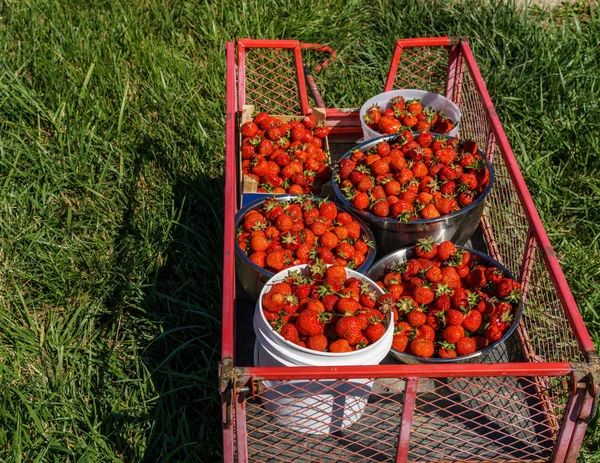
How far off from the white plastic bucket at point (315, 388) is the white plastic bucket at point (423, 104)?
1.36 m

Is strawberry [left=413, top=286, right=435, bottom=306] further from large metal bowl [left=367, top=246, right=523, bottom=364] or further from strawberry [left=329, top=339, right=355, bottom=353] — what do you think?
strawberry [left=329, top=339, right=355, bottom=353]

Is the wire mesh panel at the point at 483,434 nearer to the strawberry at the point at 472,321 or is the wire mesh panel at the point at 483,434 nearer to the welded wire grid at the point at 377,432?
the welded wire grid at the point at 377,432

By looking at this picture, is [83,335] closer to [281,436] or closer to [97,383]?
[97,383]

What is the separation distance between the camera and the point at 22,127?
14.8ft

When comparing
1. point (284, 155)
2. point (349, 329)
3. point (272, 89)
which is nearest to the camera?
point (349, 329)

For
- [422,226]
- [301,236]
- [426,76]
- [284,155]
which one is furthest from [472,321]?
[426,76]

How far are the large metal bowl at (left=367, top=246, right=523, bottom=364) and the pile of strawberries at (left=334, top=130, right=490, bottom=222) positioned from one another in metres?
0.16

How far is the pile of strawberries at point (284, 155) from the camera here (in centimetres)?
354

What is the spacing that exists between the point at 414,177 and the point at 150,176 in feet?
5.79

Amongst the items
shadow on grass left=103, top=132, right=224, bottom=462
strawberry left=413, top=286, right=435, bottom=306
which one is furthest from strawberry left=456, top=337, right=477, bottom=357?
shadow on grass left=103, top=132, right=224, bottom=462

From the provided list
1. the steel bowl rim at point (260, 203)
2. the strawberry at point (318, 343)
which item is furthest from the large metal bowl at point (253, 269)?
the strawberry at point (318, 343)

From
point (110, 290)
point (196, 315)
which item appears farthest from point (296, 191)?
point (110, 290)

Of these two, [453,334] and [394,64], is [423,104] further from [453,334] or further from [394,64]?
[453,334]

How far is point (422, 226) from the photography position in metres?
3.19
